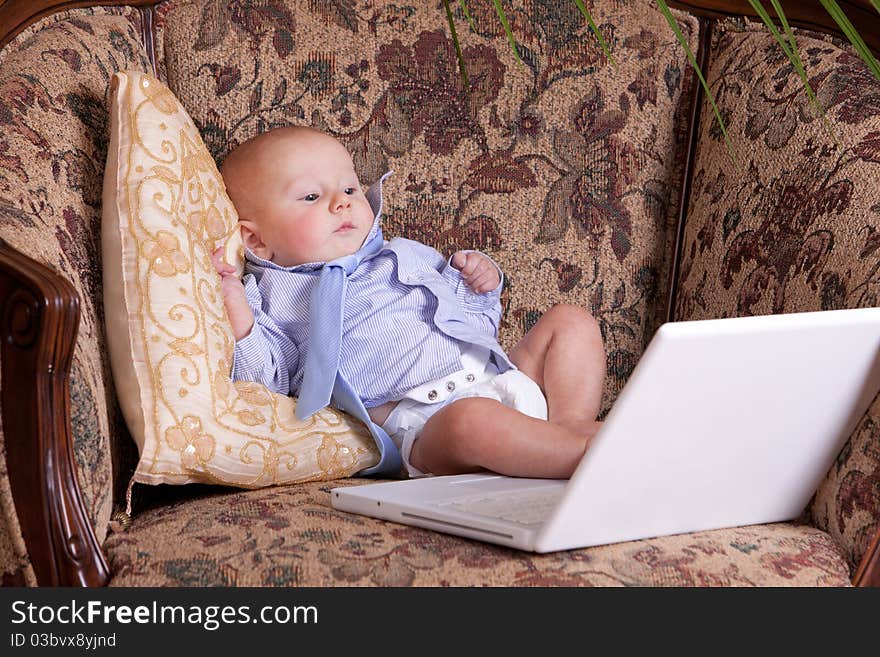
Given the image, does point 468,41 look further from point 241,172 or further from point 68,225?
point 68,225

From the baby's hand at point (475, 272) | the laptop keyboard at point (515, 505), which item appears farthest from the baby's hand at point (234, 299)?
the laptop keyboard at point (515, 505)

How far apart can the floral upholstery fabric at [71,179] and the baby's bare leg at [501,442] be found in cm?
40

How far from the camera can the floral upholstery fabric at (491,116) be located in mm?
1663

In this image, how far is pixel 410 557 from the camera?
0.96m

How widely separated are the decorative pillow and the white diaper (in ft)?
0.18

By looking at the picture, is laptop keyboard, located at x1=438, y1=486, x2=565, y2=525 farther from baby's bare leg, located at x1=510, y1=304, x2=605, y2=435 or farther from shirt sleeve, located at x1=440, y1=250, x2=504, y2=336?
shirt sleeve, located at x1=440, y1=250, x2=504, y2=336

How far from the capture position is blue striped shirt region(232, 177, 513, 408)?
143cm

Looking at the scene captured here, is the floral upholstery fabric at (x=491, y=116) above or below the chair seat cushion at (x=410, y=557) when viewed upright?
above

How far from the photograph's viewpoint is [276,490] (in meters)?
1.25

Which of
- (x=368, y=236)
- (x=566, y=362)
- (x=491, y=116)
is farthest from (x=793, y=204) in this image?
(x=368, y=236)

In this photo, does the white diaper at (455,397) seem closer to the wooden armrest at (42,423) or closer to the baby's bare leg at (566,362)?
the baby's bare leg at (566,362)

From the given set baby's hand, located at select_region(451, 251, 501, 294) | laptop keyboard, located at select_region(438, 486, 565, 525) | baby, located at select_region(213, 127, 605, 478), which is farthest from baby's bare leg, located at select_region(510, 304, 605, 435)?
laptop keyboard, located at select_region(438, 486, 565, 525)
